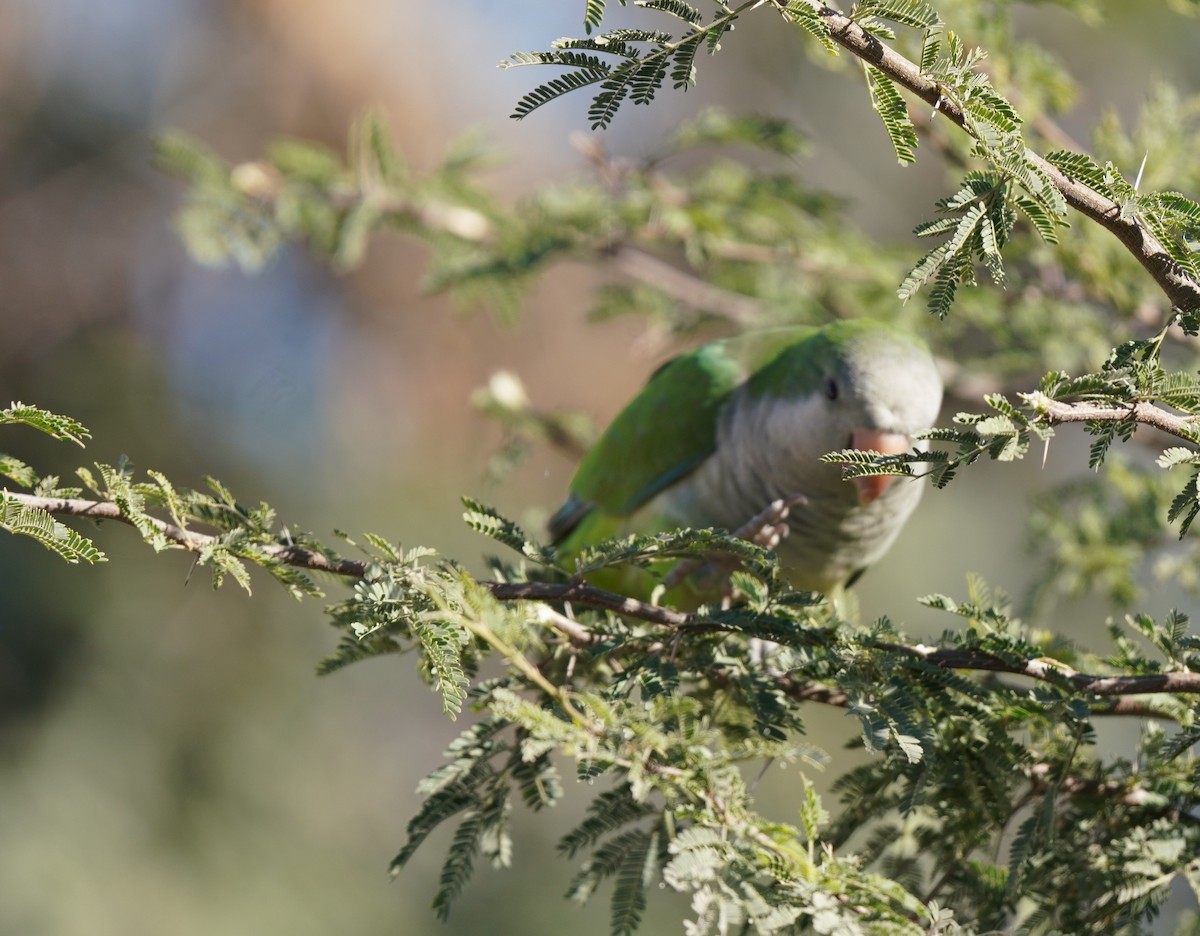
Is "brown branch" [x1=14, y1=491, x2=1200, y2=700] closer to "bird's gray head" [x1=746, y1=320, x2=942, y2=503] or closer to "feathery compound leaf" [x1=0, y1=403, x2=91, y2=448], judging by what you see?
"feathery compound leaf" [x1=0, y1=403, x2=91, y2=448]

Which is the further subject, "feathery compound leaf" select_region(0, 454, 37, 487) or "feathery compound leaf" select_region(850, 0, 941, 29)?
"feathery compound leaf" select_region(0, 454, 37, 487)

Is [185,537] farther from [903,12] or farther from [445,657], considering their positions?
[903,12]

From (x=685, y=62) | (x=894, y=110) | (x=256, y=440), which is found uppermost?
(x=894, y=110)

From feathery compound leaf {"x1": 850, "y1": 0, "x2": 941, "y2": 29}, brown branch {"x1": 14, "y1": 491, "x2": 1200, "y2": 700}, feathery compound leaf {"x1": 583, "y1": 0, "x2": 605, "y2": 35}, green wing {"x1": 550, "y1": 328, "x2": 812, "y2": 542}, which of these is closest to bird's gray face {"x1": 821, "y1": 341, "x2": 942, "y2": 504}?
green wing {"x1": 550, "y1": 328, "x2": 812, "y2": 542}

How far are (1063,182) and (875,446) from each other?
1.34 m

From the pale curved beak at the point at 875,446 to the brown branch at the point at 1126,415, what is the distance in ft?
4.02

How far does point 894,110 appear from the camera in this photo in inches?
58.2

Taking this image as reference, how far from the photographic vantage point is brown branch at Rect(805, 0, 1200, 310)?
135cm

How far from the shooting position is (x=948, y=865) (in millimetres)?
2145

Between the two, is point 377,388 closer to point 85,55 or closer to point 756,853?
point 85,55

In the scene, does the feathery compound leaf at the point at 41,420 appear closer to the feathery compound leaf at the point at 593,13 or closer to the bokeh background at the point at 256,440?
the feathery compound leaf at the point at 593,13

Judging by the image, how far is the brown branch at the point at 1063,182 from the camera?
1349 millimetres

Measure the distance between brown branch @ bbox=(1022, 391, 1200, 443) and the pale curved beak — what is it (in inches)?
48.3

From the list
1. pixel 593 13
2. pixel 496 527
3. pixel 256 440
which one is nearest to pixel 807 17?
Result: pixel 593 13
